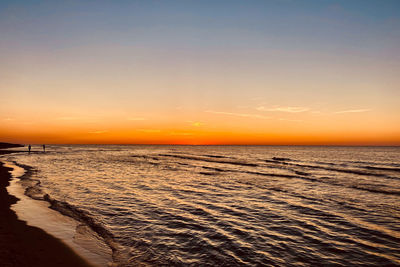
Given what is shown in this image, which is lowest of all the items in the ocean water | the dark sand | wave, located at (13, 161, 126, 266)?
the ocean water

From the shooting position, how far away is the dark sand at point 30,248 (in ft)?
Answer: 22.0

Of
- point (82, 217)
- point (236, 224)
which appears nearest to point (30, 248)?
point (82, 217)

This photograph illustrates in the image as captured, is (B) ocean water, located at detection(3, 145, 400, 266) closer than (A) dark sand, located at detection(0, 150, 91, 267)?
No

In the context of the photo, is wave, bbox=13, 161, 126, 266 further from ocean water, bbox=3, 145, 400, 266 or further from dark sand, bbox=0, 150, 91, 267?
dark sand, bbox=0, 150, 91, 267

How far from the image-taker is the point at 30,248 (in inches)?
298

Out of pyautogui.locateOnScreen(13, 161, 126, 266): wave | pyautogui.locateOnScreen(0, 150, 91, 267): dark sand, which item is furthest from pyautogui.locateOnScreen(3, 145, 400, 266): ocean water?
pyautogui.locateOnScreen(0, 150, 91, 267): dark sand

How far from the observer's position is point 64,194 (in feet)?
54.7

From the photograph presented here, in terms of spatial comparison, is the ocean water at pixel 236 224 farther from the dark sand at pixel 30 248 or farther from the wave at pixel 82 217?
the dark sand at pixel 30 248

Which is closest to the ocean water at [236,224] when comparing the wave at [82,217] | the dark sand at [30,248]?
the wave at [82,217]

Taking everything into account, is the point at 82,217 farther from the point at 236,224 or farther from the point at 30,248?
the point at 236,224

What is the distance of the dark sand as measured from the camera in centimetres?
670

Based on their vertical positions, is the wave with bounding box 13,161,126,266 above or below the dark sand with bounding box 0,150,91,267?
below

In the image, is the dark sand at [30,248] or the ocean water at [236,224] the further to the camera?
the ocean water at [236,224]

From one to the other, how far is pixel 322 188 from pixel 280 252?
622 inches
